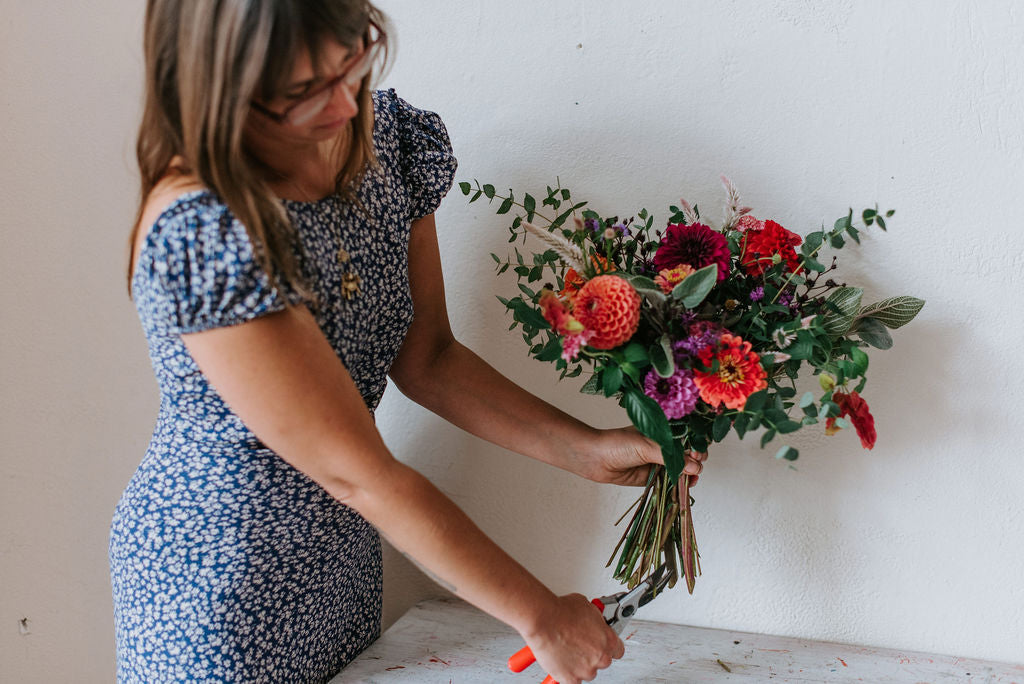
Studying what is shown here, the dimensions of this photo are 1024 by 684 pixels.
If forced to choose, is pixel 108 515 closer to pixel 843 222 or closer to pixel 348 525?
pixel 348 525

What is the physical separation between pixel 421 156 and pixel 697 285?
1.31 feet

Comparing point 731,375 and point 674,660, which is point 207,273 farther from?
point 674,660

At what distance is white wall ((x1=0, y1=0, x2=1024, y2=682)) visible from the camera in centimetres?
99

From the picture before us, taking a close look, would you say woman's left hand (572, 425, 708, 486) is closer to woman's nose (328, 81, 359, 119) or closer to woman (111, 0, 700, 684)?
woman (111, 0, 700, 684)

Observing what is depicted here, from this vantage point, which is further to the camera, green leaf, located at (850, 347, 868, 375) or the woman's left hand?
the woman's left hand

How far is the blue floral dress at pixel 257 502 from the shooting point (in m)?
0.85

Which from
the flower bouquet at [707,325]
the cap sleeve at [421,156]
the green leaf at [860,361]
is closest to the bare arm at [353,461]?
the flower bouquet at [707,325]

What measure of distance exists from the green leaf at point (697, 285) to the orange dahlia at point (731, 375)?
0.05 metres

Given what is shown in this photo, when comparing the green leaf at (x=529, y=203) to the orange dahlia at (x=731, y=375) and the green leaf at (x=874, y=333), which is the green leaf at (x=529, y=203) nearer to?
the orange dahlia at (x=731, y=375)

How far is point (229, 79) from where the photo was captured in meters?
0.67

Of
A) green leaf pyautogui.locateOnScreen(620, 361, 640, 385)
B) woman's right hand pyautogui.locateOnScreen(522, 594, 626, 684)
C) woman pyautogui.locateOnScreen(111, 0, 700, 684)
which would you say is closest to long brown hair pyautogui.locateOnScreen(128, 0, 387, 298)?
woman pyautogui.locateOnScreen(111, 0, 700, 684)

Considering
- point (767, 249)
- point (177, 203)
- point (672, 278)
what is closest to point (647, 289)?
point (672, 278)

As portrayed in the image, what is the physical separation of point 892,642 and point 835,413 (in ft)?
1.80

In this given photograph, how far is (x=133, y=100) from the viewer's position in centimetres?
122
